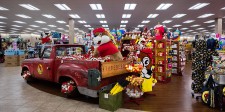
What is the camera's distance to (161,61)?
6.34 meters

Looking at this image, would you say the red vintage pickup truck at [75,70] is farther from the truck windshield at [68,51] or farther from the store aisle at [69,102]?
the store aisle at [69,102]

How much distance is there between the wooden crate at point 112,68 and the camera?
11.5 feet

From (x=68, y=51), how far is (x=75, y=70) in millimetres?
1468

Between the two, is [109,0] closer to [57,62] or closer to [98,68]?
[57,62]

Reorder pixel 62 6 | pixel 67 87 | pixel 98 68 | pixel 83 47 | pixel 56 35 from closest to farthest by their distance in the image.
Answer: pixel 98 68, pixel 67 87, pixel 83 47, pixel 56 35, pixel 62 6

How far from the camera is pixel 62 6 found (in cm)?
943

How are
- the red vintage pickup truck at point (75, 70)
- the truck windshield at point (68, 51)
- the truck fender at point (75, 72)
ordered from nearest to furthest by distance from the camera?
the red vintage pickup truck at point (75, 70) → the truck fender at point (75, 72) → the truck windshield at point (68, 51)

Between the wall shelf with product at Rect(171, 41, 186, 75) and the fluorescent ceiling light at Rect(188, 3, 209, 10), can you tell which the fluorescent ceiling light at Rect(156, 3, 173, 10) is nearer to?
the fluorescent ceiling light at Rect(188, 3, 209, 10)

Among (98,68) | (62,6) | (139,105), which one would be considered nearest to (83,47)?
(98,68)

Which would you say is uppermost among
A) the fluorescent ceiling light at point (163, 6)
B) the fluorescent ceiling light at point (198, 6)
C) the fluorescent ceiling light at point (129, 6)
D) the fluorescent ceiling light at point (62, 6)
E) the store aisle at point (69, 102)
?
the fluorescent ceiling light at point (62, 6)

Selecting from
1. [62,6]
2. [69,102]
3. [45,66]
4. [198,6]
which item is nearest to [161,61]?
[69,102]

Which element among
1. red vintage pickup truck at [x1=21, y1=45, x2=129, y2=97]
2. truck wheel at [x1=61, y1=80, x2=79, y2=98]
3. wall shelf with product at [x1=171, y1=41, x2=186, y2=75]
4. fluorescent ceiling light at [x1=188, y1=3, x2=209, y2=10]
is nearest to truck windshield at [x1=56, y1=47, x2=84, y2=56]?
red vintage pickup truck at [x1=21, y1=45, x2=129, y2=97]

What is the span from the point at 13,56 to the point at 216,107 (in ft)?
37.4

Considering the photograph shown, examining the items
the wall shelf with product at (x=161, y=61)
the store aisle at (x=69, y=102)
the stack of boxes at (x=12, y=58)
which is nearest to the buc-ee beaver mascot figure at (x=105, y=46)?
the store aisle at (x=69, y=102)
